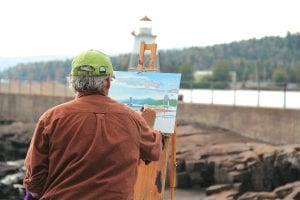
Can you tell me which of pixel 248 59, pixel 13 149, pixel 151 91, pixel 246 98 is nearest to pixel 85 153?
pixel 151 91

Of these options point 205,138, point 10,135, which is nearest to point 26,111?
point 10,135

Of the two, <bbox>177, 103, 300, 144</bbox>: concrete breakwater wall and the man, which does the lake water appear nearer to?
<bbox>177, 103, 300, 144</bbox>: concrete breakwater wall

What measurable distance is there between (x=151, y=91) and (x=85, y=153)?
2.13 m

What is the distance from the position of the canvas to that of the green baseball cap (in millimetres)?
1803

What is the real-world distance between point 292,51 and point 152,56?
29288mm

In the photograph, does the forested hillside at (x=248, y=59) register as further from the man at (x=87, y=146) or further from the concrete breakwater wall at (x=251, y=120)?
the man at (x=87, y=146)

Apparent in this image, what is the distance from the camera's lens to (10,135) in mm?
26297

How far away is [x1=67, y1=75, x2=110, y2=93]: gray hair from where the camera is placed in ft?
10.9

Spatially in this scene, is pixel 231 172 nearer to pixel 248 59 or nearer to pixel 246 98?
pixel 246 98

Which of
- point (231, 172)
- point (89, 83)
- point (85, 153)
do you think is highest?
point (89, 83)

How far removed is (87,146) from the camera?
10.4 ft

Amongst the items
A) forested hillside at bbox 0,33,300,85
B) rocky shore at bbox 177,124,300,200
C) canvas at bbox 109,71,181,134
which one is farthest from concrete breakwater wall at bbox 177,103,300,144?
canvas at bbox 109,71,181,134

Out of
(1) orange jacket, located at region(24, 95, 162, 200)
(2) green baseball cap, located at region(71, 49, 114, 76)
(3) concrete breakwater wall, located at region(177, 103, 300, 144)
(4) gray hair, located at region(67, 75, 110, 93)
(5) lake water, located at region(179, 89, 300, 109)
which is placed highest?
(2) green baseball cap, located at region(71, 49, 114, 76)

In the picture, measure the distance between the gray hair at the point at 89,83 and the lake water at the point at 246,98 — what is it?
1611 cm
